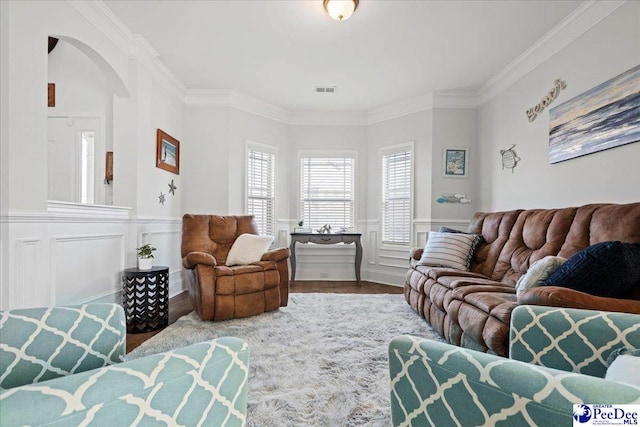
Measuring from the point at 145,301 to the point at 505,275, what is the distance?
3109mm

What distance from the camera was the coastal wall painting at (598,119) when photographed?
2236 millimetres

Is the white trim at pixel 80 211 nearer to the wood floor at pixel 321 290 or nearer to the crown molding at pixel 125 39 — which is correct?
the wood floor at pixel 321 290

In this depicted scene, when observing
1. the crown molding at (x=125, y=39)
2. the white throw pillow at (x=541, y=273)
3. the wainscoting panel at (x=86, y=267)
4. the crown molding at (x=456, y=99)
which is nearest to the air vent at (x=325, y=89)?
the crown molding at (x=456, y=99)

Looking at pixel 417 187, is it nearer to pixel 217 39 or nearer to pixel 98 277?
pixel 217 39

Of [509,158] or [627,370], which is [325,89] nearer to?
[509,158]

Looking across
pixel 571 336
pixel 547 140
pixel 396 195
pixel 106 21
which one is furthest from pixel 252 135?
pixel 571 336

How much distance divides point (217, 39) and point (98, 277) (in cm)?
249

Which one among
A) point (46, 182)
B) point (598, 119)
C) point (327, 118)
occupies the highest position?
point (327, 118)

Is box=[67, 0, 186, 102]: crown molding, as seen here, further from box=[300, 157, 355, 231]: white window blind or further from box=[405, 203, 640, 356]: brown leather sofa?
box=[405, 203, 640, 356]: brown leather sofa

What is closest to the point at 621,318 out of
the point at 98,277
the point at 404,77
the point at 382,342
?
the point at 382,342

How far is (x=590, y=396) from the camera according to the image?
50 centimetres

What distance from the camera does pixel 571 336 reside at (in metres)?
1.00

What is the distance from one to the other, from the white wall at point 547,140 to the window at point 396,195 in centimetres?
99

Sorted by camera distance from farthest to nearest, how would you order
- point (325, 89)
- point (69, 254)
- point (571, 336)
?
point (325, 89)
point (69, 254)
point (571, 336)
